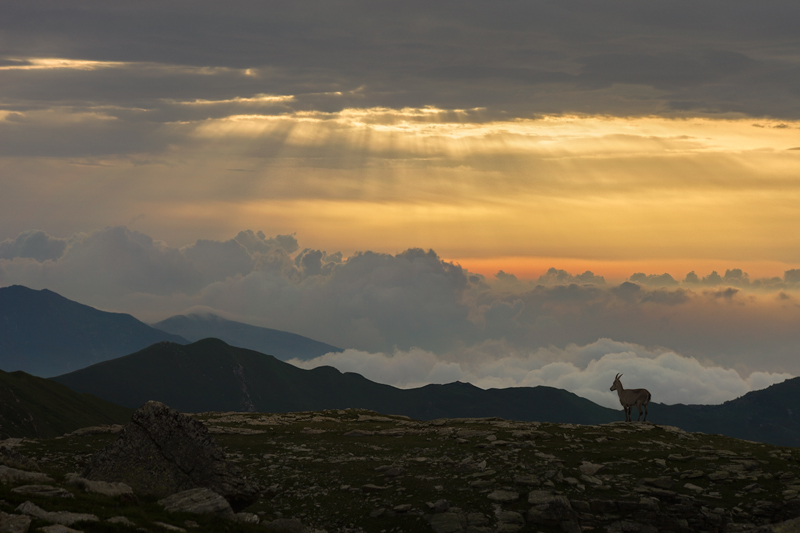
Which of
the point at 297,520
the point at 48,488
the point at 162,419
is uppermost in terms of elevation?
the point at 162,419

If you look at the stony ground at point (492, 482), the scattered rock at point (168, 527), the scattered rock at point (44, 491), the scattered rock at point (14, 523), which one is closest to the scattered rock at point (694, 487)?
the stony ground at point (492, 482)

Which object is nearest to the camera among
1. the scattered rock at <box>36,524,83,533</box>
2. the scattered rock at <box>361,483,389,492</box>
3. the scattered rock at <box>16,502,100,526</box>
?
the scattered rock at <box>36,524,83,533</box>

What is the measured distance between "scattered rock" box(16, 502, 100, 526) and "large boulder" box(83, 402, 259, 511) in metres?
9.40

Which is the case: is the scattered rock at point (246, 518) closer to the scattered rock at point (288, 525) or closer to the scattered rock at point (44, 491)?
the scattered rock at point (288, 525)

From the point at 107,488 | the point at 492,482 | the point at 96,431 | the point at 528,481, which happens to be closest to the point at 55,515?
the point at 107,488

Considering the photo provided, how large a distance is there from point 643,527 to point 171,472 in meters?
26.6

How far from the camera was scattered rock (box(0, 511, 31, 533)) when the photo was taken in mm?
19422

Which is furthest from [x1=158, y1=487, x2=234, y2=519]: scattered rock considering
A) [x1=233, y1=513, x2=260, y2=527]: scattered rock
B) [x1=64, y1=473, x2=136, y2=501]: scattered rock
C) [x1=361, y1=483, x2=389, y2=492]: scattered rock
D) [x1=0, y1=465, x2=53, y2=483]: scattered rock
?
[x1=361, y1=483, x2=389, y2=492]: scattered rock

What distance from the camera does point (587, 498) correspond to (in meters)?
34.2

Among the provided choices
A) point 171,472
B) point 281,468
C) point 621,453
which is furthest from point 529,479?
point 171,472

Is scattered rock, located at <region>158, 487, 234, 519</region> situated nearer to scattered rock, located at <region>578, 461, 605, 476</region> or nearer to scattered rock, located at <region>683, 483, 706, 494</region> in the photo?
scattered rock, located at <region>578, 461, 605, 476</region>

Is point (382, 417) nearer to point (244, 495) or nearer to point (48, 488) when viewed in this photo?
point (244, 495)

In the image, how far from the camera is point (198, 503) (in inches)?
1087

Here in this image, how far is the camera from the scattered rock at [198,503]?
27164 millimetres
